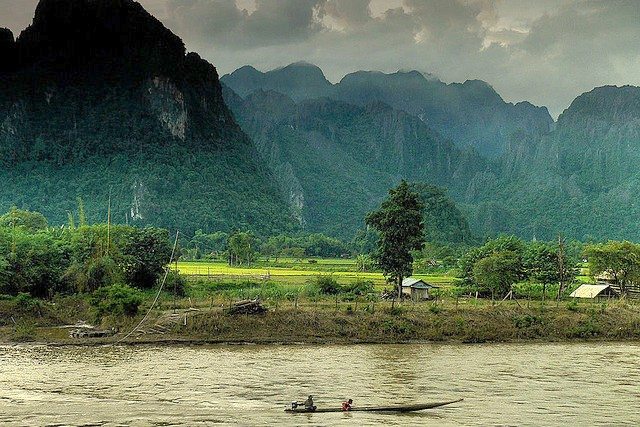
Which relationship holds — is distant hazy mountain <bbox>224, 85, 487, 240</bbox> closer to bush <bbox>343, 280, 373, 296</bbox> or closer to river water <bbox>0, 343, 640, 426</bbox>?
bush <bbox>343, 280, 373, 296</bbox>

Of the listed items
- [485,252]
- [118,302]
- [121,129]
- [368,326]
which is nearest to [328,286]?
[368,326]

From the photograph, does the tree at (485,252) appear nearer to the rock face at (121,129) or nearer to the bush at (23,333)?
the bush at (23,333)

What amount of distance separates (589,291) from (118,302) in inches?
888

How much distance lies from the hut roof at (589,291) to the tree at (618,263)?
0.76 metres

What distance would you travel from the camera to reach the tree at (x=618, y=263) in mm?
37375

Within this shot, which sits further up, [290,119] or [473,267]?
[290,119]

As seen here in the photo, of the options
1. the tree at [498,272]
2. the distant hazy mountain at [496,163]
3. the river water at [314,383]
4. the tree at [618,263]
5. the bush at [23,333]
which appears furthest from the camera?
the distant hazy mountain at [496,163]

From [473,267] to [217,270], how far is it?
16.1 meters

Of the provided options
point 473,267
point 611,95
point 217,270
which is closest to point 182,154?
point 217,270

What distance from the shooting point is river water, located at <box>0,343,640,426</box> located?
1522 cm

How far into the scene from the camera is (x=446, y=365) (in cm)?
2275

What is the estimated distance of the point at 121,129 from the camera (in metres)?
88.7

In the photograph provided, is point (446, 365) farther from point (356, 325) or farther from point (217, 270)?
point (217, 270)

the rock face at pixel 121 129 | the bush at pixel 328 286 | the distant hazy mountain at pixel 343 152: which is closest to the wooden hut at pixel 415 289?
the bush at pixel 328 286
